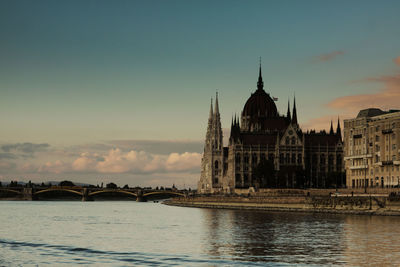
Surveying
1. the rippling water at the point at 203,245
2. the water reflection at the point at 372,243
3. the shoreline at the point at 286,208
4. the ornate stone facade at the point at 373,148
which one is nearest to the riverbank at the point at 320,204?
the shoreline at the point at 286,208

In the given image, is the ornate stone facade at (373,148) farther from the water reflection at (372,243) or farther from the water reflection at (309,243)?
the water reflection at (309,243)

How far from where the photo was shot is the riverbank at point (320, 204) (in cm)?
11175

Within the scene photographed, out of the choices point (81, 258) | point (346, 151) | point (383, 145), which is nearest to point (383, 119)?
point (383, 145)

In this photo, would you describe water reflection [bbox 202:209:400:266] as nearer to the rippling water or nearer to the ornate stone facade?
the rippling water

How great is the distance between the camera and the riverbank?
112 m

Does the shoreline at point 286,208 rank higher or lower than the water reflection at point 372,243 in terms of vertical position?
higher

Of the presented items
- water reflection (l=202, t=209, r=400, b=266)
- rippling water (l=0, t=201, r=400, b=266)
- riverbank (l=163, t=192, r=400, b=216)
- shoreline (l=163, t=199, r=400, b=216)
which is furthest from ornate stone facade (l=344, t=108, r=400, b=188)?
rippling water (l=0, t=201, r=400, b=266)

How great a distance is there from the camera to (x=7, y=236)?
71.7 m

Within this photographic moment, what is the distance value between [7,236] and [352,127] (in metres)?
110

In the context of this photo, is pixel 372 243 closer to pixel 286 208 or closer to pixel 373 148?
pixel 286 208

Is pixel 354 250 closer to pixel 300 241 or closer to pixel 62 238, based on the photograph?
pixel 300 241

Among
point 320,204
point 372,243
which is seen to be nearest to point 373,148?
point 320,204

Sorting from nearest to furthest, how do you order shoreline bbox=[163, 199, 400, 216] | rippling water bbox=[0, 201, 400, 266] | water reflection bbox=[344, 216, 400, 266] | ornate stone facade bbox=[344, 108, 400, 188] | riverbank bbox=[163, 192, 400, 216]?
rippling water bbox=[0, 201, 400, 266] < water reflection bbox=[344, 216, 400, 266] < riverbank bbox=[163, 192, 400, 216] < shoreline bbox=[163, 199, 400, 216] < ornate stone facade bbox=[344, 108, 400, 188]

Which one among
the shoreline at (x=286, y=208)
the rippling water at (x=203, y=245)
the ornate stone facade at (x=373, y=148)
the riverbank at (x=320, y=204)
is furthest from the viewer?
the ornate stone facade at (x=373, y=148)
